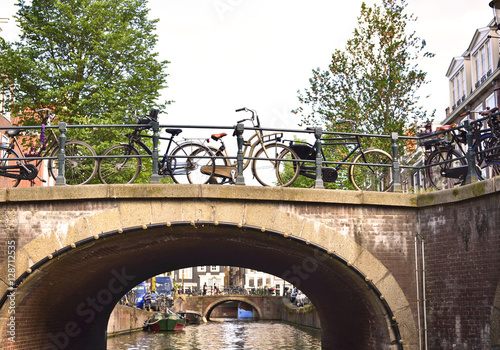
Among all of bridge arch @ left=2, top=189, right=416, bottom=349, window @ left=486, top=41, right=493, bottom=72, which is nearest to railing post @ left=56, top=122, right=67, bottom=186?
bridge arch @ left=2, top=189, right=416, bottom=349

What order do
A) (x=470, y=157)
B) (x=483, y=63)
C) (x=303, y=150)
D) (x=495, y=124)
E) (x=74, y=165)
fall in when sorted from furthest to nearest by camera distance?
(x=483, y=63), (x=74, y=165), (x=303, y=150), (x=495, y=124), (x=470, y=157)

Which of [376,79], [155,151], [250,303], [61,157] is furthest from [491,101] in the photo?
[250,303]

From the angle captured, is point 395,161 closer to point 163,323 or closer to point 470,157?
point 470,157

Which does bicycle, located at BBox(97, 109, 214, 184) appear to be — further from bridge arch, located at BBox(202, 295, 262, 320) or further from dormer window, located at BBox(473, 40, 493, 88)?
bridge arch, located at BBox(202, 295, 262, 320)

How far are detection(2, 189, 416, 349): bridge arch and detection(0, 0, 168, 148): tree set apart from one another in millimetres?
9064

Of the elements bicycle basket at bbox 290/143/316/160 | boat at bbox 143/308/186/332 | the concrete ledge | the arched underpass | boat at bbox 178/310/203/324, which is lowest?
boat at bbox 178/310/203/324

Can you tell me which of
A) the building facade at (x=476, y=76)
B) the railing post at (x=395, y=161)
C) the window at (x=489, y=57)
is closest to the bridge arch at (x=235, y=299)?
the building facade at (x=476, y=76)

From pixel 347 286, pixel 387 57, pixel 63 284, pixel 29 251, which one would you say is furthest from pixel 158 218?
pixel 387 57

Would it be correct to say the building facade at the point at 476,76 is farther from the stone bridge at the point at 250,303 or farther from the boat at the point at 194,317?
the boat at the point at 194,317

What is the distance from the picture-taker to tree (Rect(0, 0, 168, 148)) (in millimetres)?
21906

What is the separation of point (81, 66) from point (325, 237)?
46.7ft

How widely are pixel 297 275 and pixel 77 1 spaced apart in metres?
12.8

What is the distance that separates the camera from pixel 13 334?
10.8 m

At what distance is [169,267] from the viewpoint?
17.2 m
